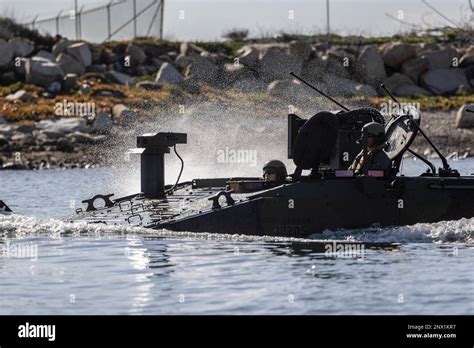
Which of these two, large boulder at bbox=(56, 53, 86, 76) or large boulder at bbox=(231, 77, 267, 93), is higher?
large boulder at bbox=(56, 53, 86, 76)

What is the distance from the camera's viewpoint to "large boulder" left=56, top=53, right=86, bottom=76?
63.0 meters

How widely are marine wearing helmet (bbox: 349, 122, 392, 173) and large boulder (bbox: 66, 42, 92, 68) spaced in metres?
44.8

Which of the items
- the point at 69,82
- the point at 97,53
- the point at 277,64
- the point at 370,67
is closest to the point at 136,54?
the point at 97,53

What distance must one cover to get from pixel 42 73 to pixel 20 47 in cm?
603

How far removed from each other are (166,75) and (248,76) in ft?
12.1

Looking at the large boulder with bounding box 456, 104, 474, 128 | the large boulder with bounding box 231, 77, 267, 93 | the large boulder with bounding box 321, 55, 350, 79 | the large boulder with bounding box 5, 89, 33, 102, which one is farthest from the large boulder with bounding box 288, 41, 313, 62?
the large boulder with bounding box 5, 89, 33, 102

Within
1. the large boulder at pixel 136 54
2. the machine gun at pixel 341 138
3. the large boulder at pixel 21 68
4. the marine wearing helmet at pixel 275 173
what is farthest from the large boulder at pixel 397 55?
the marine wearing helmet at pixel 275 173

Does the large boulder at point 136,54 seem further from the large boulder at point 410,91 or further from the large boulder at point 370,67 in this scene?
the large boulder at point 410,91

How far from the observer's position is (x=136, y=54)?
6681 cm

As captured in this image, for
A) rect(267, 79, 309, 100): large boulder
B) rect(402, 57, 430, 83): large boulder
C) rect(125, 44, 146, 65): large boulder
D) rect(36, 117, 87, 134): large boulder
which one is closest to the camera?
rect(36, 117, 87, 134): large boulder

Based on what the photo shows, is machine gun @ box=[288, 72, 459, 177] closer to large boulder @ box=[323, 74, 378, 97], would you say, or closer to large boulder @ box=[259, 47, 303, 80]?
large boulder @ box=[323, 74, 378, 97]

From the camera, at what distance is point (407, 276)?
16828 millimetres

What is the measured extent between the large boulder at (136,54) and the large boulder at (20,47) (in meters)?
4.52

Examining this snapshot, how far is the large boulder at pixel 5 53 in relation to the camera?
63.4 m
